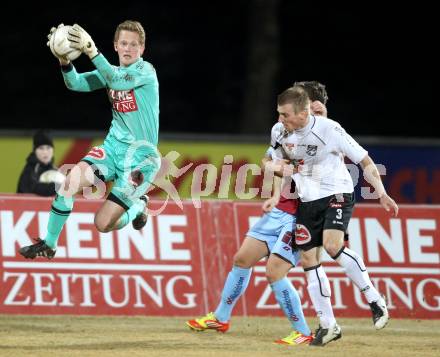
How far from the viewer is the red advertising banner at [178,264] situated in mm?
12594

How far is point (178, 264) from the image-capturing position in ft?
42.1

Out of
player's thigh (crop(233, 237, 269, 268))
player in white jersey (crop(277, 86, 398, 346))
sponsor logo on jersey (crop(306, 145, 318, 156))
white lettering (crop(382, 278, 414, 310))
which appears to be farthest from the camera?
white lettering (crop(382, 278, 414, 310))

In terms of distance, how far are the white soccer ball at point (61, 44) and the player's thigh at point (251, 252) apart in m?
2.53

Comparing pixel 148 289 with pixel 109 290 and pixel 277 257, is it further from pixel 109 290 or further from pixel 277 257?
pixel 277 257

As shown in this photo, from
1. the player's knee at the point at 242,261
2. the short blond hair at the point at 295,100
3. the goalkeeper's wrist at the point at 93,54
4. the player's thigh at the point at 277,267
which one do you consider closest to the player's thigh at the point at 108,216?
the player's knee at the point at 242,261

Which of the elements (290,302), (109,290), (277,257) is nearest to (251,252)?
(277,257)

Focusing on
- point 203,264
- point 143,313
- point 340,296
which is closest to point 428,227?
point 340,296

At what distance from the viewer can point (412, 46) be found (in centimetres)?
2766

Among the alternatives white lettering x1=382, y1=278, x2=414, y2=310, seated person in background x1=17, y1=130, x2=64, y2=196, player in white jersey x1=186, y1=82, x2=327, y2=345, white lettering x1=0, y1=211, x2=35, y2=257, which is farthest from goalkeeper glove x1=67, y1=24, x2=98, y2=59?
white lettering x1=382, y1=278, x2=414, y2=310

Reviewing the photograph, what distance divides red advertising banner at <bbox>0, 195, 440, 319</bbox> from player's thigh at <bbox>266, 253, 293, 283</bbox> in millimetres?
2367

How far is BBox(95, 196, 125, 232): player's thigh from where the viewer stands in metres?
10.5

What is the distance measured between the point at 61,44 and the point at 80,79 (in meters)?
0.56

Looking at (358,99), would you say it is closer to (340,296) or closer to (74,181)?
(340,296)

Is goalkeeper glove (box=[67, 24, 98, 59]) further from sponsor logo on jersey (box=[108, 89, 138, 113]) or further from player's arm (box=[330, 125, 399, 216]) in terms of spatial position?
player's arm (box=[330, 125, 399, 216])
